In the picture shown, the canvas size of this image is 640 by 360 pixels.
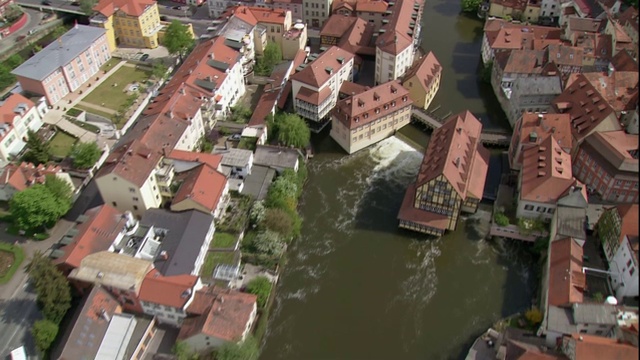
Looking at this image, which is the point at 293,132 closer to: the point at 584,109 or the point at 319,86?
the point at 319,86

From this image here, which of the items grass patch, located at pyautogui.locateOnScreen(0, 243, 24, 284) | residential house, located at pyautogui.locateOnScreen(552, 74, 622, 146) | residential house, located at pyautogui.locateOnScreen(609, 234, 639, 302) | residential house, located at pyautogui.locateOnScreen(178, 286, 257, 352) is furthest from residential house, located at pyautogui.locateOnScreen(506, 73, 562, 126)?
grass patch, located at pyautogui.locateOnScreen(0, 243, 24, 284)

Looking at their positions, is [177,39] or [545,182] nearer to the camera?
[545,182]

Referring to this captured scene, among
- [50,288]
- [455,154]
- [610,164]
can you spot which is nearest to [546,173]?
[610,164]

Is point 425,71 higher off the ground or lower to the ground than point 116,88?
higher

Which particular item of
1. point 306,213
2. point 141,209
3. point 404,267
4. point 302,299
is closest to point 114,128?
point 141,209

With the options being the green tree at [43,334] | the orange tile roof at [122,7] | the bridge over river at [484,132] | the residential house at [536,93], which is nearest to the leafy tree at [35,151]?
the green tree at [43,334]

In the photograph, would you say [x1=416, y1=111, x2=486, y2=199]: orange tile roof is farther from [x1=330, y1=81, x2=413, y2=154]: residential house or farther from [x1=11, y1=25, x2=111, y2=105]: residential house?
[x1=11, y1=25, x2=111, y2=105]: residential house

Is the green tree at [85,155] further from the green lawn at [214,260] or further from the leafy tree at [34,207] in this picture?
the green lawn at [214,260]

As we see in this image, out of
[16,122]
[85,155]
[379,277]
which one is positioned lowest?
[379,277]
